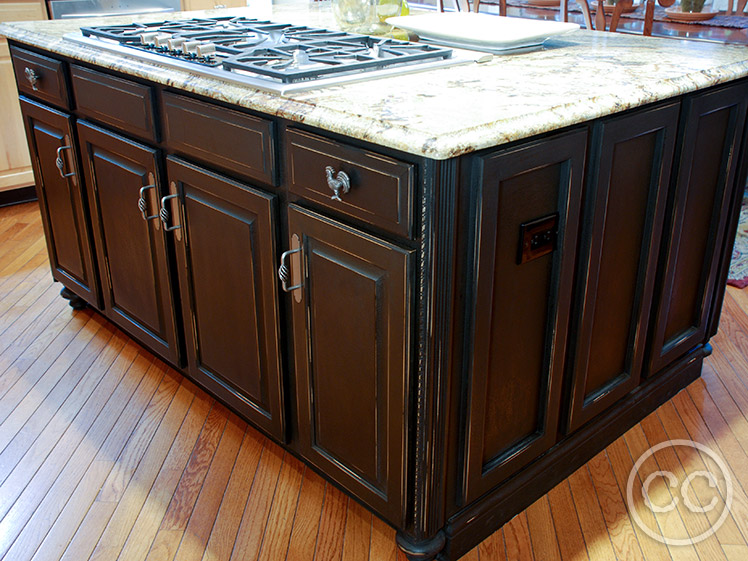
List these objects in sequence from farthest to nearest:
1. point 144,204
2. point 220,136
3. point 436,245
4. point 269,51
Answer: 1. point 144,204
2. point 269,51
3. point 220,136
4. point 436,245

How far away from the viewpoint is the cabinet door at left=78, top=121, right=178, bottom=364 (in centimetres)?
184

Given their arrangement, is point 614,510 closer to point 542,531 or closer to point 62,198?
point 542,531

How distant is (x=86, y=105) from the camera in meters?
1.95

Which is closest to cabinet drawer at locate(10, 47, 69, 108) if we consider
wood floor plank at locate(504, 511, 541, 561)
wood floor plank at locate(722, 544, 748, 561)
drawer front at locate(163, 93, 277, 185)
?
drawer front at locate(163, 93, 277, 185)

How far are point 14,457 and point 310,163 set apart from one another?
45.6 inches

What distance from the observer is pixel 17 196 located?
3.53 meters

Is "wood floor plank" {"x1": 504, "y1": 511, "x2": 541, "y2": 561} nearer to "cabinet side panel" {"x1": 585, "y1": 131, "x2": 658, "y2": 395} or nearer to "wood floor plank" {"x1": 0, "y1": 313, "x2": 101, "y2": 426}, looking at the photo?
"cabinet side panel" {"x1": 585, "y1": 131, "x2": 658, "y2": 395}

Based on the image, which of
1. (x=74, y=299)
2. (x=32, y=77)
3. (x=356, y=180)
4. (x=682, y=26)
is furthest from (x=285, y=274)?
(x=682, y=26)

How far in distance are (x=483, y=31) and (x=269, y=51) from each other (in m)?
0.56

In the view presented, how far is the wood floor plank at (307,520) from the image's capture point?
60.5 inches

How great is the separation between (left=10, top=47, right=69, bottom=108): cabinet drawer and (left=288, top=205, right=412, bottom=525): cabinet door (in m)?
1.04

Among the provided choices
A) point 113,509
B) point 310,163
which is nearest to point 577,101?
point 310,163

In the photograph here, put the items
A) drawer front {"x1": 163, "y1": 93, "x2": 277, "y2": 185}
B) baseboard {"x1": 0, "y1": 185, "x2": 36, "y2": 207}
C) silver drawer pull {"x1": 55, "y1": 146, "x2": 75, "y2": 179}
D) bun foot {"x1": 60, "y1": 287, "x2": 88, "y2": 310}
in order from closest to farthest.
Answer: drawer front {"x1": 163, "y1": 93, "x2": 277, "y2": 185} < silver drawer pull {"x1": 55, "y1": 146, "x2": 75, "y2": 179} < bun foot {"x1": 60, "y1": 287, "x2": 88, "y2": 310} < baseboard {"x1": 0, "y1": 185, "x2": 36, "y2": 207}

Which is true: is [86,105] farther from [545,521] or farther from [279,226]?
[545,521]
